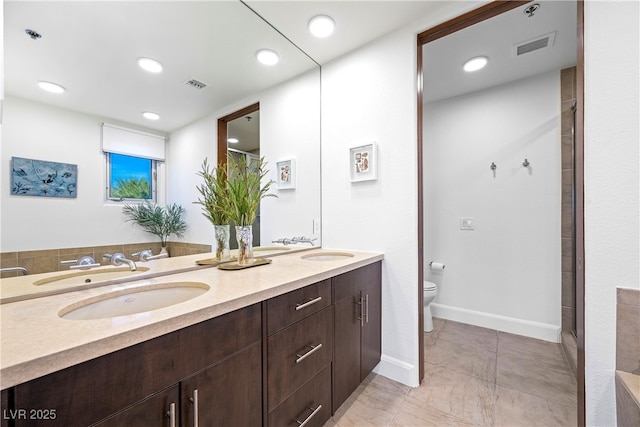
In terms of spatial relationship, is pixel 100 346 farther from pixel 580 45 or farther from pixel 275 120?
pixel 580 45

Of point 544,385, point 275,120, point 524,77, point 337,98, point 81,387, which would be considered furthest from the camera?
point 524,77

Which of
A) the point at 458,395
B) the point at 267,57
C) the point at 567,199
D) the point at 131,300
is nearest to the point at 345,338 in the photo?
the point at 458,395

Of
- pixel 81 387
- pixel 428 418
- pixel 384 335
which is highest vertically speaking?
pixel 81 387

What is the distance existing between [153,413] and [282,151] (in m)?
1.68

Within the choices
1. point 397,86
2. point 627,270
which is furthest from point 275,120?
point 627,270

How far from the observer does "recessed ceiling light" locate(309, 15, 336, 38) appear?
174cm

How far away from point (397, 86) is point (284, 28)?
90cm

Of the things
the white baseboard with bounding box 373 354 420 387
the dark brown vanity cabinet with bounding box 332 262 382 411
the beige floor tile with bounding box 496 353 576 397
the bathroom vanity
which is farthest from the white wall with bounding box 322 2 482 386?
the beige floor tile with bounding box 496 353 576 397

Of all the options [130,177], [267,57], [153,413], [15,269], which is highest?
[267,57]

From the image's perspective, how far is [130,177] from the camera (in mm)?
1104

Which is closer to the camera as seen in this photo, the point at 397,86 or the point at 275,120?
the point at 397,86

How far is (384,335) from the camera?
6.13 feet

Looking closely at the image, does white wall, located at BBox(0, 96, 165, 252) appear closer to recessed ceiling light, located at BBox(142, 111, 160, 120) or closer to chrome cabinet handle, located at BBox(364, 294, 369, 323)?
recessed ceiling light, located at BBox(142, 111, 160, 120)

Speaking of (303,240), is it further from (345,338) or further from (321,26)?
(321,26)
